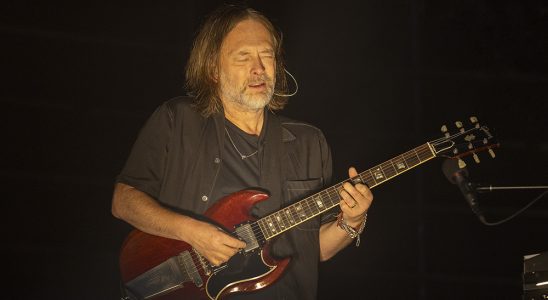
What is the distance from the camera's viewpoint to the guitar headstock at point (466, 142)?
273cm

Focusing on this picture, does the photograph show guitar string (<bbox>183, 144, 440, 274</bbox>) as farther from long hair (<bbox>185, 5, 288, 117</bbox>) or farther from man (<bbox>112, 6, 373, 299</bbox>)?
long hair (<bbox>185, 5, 288, 117</bbox>)

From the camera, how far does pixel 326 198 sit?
9.26 feet

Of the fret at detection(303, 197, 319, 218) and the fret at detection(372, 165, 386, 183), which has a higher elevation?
the fret at detection(372, 165, 386, 183)

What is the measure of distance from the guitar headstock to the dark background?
117 cm

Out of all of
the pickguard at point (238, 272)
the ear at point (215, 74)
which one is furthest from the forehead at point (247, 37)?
the pickguard at point (238, 272)

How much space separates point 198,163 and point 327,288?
1.55 meters

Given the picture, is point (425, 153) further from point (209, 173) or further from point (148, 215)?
point (148, 215)

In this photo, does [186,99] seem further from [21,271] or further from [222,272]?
[21,271]

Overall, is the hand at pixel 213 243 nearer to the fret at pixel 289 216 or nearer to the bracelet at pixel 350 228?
the fret at pixel 289 216

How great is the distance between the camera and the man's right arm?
100 inches

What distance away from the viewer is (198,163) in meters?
2.87

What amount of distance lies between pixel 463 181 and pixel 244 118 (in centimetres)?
117

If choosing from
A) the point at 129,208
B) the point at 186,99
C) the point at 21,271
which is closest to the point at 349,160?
the point at 186,99

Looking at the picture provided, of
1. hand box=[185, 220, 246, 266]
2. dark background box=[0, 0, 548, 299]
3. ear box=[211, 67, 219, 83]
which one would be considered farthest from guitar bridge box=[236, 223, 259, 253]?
dark background box=[0, 0, 548, 299]
